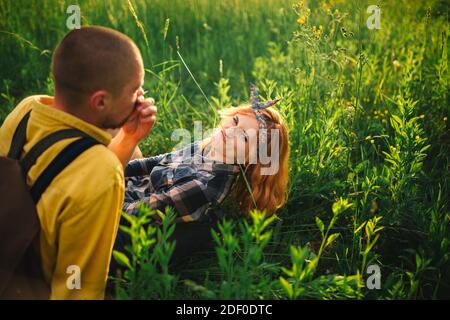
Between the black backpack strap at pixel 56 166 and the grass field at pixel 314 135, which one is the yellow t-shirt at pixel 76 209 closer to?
the black backpack strap at pixel 56 166

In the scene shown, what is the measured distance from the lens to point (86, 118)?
5.98 ft

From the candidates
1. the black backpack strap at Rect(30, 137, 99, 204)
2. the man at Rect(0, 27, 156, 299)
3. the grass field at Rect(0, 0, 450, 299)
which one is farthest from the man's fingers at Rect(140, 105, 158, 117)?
the grass field at Rect(0, 0, 450, 299)

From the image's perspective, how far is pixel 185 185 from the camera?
235cm

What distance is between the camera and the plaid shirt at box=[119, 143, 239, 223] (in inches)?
91.6

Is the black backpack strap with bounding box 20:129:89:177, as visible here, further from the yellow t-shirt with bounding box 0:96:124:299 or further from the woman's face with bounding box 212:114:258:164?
the woman's face with bounding box 212:114:258:164

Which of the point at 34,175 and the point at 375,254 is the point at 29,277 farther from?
the point at 375,254

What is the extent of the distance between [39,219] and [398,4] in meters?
4.45

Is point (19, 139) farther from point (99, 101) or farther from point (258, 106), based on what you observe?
point (258, 106)

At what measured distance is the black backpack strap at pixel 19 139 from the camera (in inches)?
71.4

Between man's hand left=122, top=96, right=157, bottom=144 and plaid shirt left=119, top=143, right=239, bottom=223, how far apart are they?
349mm

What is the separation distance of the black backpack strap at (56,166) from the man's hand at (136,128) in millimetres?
379

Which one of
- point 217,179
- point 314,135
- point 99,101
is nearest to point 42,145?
point 99,101
